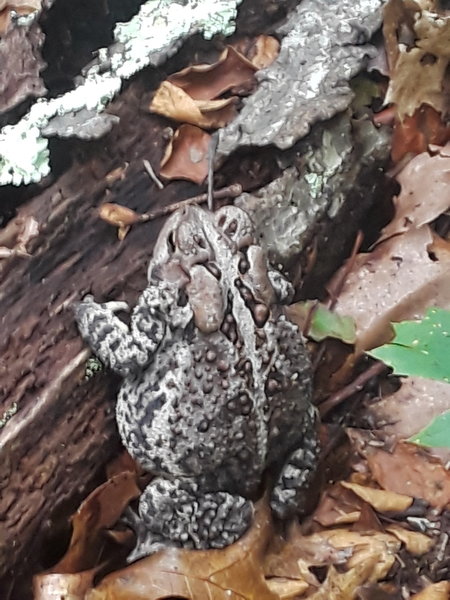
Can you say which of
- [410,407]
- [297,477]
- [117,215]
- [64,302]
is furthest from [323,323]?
[64,302]

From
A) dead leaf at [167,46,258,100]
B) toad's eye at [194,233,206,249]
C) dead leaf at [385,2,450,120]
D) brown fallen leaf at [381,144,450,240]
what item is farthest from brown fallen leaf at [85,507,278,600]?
dead leaf at [385,2,450,120]

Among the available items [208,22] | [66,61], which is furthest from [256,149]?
[66,61]

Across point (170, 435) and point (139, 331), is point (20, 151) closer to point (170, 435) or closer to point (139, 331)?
point (139, 331)

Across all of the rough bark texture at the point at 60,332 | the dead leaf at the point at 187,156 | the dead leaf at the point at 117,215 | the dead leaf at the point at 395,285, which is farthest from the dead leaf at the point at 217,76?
the dead leaf at the point at 395,285

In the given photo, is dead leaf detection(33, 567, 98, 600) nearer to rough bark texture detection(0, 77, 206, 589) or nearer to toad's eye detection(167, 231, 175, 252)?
rough bark texture detection(0, 77, 206, 589)

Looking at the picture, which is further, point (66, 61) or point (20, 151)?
point (66, 61)

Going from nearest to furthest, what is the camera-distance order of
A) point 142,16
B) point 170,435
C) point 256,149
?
point 170,435 < point 256,149 < point 142,16
